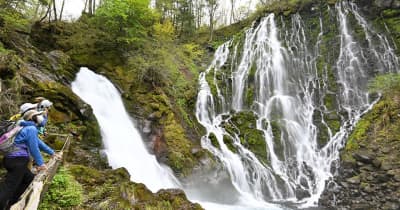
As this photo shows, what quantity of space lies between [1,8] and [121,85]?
5.68 meters

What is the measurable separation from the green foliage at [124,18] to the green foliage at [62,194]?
12.0 metres

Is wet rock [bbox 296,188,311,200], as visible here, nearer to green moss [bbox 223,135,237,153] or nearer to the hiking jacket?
green moss [bbox 223,135,237,153]

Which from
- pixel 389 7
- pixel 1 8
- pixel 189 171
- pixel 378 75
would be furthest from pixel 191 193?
pixel 389 7

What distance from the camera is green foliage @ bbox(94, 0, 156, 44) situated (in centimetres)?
1625

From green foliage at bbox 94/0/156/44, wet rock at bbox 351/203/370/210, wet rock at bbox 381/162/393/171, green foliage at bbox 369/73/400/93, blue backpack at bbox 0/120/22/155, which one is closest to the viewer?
blue backpack at bbox 0/120/22/155

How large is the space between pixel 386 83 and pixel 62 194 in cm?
1634

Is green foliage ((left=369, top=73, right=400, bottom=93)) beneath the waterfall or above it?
above

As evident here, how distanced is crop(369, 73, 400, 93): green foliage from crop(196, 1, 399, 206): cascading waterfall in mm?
721

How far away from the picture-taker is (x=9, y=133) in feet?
12.4

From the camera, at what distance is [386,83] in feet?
52.6

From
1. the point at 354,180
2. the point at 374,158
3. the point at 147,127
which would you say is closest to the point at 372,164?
the point at 374,158

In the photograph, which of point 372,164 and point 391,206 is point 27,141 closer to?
point 391,206

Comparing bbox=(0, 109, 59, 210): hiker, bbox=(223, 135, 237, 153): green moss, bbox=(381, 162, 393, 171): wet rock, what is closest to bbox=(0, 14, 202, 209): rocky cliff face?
bbox=(0, 109, 59, 210): hiker

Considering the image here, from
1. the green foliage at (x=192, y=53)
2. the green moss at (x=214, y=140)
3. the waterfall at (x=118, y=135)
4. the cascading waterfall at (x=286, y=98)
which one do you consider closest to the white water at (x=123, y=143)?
the waterfall at (x=118, y=135)
